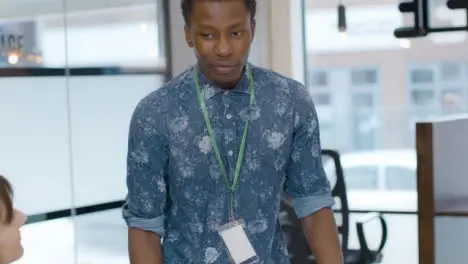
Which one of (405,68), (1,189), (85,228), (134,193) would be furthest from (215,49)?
(405,68)

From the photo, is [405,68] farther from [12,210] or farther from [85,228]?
[12,210]

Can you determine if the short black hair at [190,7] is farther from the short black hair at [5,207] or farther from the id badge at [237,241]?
the short black hair at [5,207]

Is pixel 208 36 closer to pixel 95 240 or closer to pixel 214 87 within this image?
pixel 214 87

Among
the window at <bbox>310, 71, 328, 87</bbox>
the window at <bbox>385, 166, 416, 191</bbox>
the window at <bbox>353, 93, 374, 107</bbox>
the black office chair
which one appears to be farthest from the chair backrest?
the window at <bbox>310, 71, 328, 87</bbox>

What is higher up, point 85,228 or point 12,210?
point 12,210

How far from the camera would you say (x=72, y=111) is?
403 centimetres

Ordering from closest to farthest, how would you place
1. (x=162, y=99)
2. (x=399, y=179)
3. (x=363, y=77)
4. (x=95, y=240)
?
(x=162, y=99), (x=95, y=240), (x=399, y=179), (x=363, y=77)

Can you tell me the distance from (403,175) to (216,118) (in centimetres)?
329

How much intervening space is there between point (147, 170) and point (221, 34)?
0.96 feet

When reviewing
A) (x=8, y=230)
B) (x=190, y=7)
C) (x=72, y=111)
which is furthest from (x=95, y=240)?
(x=190, y=7)

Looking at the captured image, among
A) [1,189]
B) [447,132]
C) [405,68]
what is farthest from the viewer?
[405,68]

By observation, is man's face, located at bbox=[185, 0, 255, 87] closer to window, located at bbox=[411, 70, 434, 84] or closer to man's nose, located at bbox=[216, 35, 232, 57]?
man's nose, located at bbox=[216, 35, 232, 57]

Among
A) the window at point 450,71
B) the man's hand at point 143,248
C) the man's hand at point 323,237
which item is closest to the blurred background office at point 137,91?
the window at point 450,71

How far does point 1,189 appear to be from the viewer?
183 centimetres
